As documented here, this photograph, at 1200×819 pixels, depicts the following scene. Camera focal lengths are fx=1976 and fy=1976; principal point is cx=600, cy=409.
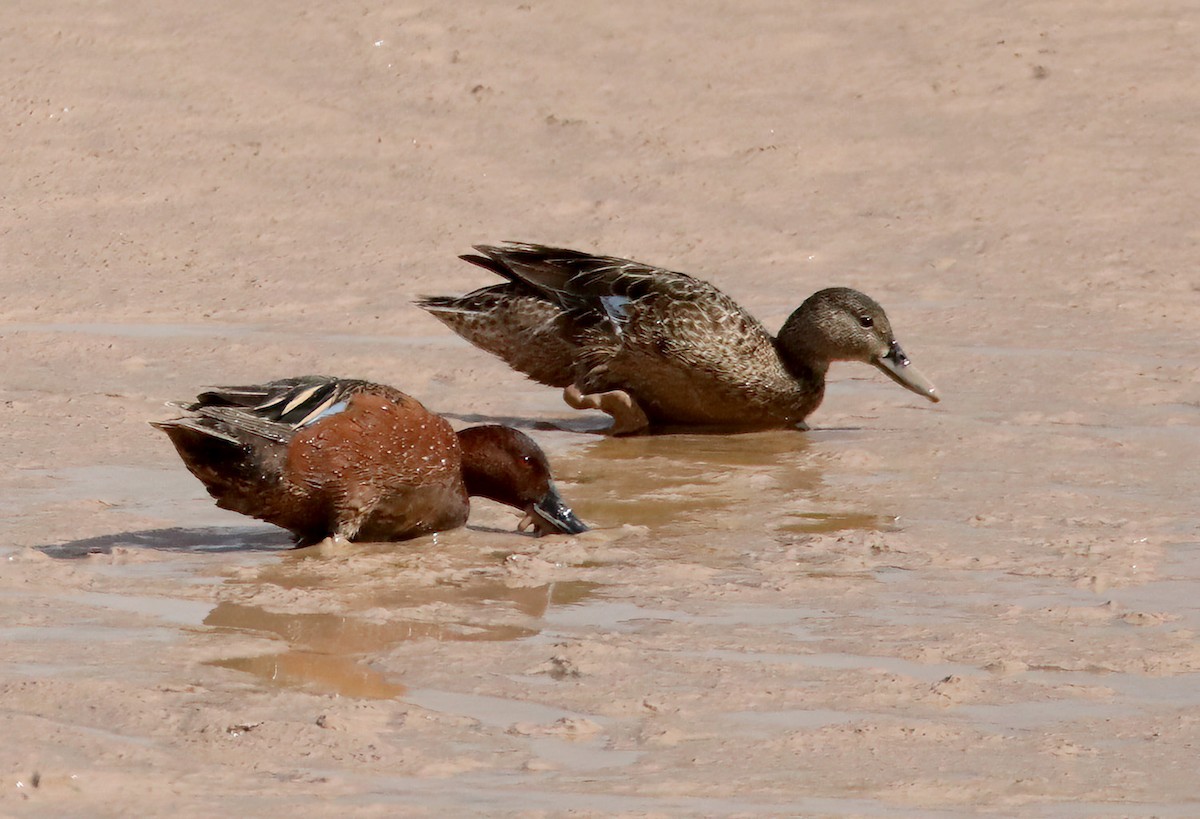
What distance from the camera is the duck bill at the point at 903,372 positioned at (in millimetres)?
8047

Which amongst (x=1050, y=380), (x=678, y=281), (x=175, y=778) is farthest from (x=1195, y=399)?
(x=175, y=778)

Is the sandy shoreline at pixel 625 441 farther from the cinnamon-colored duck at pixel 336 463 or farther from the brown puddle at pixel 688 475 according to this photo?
the cinnamon-colored duck at pixel 336 463

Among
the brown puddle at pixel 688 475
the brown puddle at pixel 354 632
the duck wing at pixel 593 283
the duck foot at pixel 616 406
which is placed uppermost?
the duck wing at pixel 593 283

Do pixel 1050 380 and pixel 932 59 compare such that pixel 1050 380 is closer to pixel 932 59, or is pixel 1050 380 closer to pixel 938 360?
pixel 938 360

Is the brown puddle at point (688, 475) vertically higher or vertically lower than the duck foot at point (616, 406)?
lower

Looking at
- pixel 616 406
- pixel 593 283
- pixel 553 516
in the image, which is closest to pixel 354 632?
pixel 553 516

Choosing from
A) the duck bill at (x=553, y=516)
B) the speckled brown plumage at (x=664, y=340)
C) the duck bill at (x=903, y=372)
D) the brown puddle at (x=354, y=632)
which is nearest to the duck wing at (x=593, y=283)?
the speckled brown plumage at (x=664, y=340)

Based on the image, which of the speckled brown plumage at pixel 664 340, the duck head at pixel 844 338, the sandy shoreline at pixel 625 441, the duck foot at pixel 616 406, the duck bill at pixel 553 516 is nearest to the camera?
the sandy shoreline at pixel 625 441

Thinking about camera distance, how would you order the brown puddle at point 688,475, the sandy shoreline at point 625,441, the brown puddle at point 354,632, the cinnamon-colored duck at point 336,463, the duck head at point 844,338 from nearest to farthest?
the sandy shoreline at point 625,441, the brown puddle at point 354,632, the cinnamon-colored duck at point 336,463, the brown puddle at point 688,475, the duck head at point 844,338

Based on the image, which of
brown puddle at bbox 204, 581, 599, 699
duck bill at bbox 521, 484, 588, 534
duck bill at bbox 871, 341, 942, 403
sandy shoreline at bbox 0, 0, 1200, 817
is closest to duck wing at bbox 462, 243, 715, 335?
sandy shoreline at bbox 0, 0, 1200, 817

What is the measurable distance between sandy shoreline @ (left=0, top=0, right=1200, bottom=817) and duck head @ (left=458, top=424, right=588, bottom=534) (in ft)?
0.46

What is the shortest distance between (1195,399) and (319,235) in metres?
4.66

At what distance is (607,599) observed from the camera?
534 centimetres

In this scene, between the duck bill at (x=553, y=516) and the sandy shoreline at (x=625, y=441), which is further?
the duck bill at (x=553, y=516)
